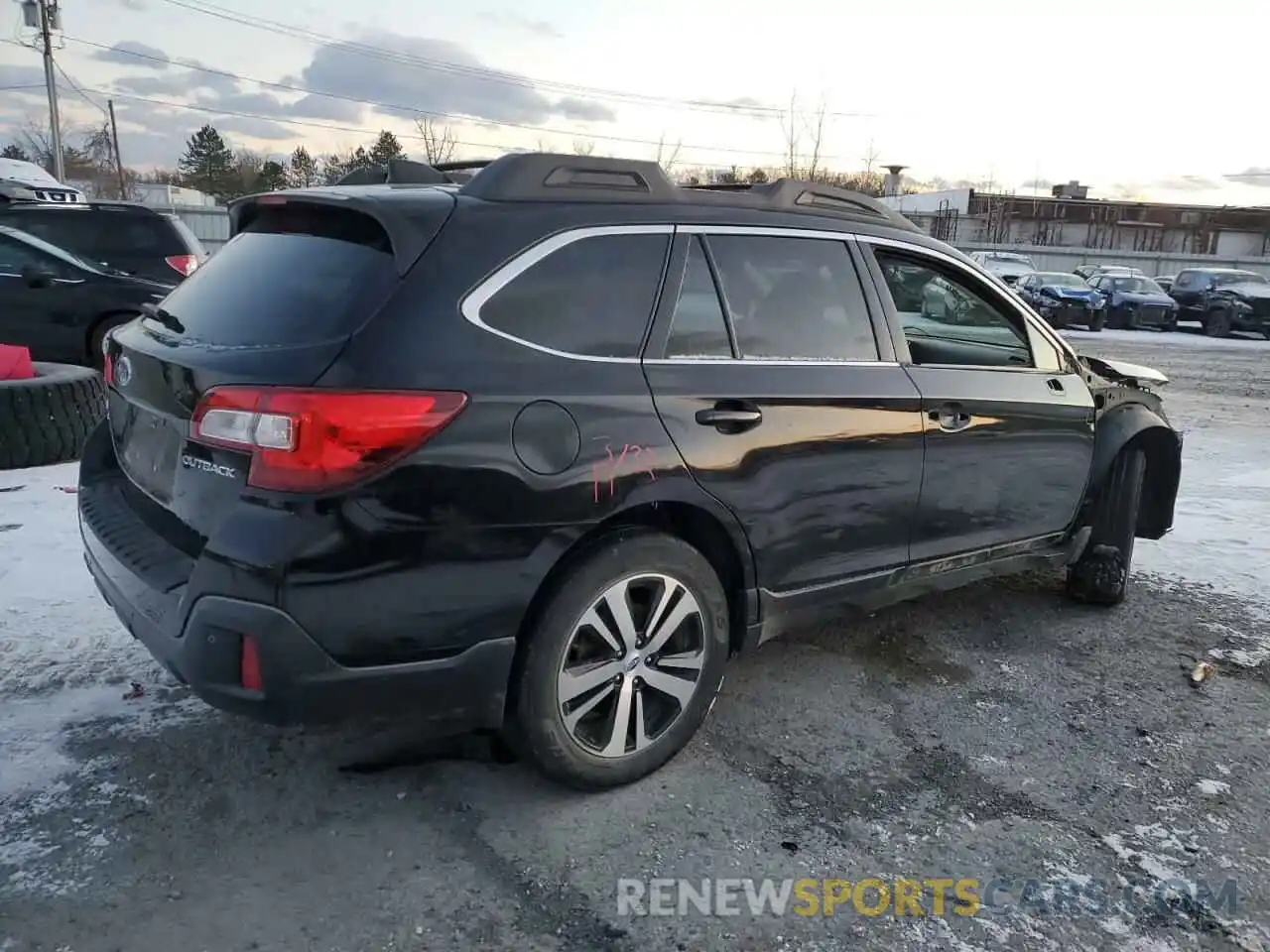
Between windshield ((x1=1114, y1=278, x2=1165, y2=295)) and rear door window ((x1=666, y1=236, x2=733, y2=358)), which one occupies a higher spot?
rear door window ((x1=666, y1=236, x2=733, y2=358))

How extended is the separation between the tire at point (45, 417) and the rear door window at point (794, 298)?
Result: 455 cm

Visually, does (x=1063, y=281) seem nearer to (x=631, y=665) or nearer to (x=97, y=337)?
(x=97, y=337)

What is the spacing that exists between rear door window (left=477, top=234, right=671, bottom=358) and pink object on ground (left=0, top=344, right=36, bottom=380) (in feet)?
17.1

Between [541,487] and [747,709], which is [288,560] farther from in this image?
[747,709]

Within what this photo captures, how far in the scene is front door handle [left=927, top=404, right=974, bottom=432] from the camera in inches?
149

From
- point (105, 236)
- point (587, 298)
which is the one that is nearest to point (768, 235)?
point (587, 298)

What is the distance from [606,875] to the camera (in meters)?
2.66

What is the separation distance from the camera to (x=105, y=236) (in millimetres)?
10133

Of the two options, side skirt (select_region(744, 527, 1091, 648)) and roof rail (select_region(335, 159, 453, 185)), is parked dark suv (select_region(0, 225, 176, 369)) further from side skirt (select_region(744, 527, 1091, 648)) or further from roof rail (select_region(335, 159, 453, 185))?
side skirt (select_region(744, 527, 1091, 648))

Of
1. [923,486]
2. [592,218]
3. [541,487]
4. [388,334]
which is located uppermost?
[592,218]

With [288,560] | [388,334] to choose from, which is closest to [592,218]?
[388,334]

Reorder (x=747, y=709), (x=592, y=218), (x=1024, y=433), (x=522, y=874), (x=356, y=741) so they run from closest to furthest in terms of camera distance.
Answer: (x=522, y=874), (x=592, y=218), (x=356, y=741), (x=747, y=709), (x=1024, y=433)

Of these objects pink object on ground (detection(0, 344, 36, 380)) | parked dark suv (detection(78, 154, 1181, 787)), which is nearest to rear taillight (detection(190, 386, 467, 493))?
parked dark suv (detection(78, 154, 1181, 787))

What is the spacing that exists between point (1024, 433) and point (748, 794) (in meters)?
2.08
